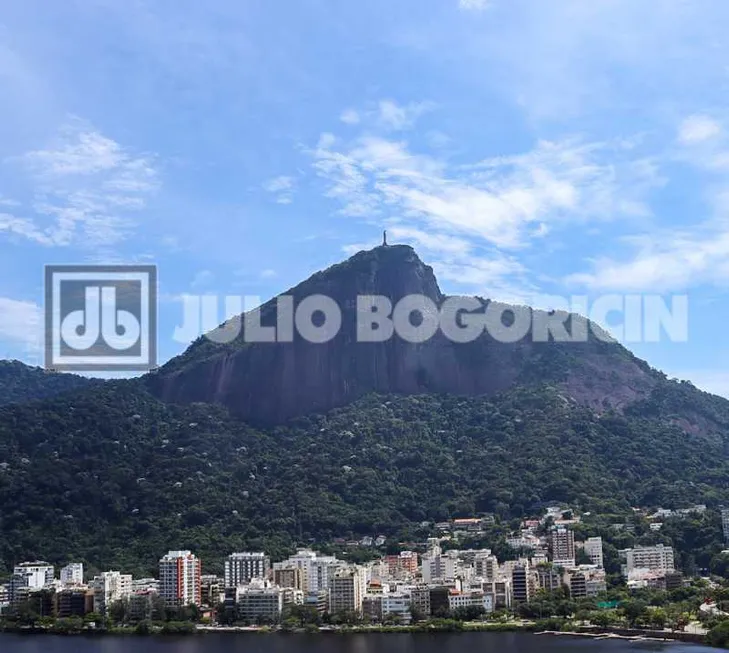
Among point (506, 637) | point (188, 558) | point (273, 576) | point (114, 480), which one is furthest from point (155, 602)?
point (114, 480)

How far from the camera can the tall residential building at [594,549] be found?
139ft

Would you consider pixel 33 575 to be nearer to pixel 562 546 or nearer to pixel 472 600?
pixel 472 600

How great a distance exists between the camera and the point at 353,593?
121 ft

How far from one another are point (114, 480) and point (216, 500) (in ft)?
17.3

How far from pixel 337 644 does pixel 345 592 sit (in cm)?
735

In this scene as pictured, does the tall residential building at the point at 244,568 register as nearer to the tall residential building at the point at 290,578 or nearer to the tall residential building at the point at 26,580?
the tall residential building at the point at 290,578

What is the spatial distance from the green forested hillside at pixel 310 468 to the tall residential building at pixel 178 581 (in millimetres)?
5424

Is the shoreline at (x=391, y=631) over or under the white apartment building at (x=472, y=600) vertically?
under

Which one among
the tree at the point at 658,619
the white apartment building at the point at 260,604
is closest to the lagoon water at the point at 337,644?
the tree at the point at 658,619

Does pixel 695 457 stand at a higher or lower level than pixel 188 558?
higher

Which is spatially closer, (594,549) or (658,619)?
(658,619)

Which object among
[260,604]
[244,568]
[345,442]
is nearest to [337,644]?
[260,604]

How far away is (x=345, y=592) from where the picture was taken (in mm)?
37031

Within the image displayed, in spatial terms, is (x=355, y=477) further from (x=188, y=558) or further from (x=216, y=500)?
(x=188, y=558)
